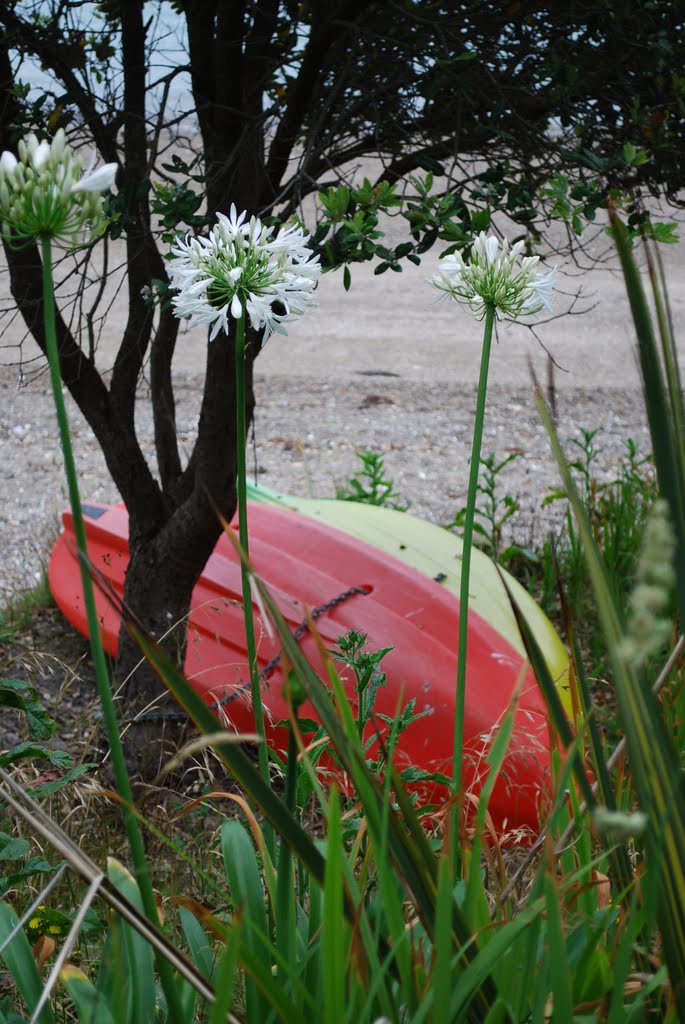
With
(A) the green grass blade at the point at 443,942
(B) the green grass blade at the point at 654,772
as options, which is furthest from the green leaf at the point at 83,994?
(B) the green grass blade at the point at 654,772

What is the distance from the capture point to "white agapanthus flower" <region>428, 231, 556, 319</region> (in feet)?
4.22

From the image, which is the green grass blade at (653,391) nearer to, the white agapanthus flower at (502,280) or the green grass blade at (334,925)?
the green grass blade at (334,925)

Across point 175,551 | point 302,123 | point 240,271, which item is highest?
point 302,123

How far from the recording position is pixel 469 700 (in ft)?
8.95

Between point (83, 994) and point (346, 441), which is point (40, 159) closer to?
point (83, 994)

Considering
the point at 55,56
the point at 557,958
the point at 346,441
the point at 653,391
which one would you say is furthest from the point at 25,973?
the point at 346,441

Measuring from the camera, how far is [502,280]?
4.21 feet

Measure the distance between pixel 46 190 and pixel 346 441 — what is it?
5.25 meters

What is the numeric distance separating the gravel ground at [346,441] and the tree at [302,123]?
1.44 meters

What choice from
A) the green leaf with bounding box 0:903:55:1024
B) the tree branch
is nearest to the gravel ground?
the tree branch

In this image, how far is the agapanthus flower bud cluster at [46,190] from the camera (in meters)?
0.78

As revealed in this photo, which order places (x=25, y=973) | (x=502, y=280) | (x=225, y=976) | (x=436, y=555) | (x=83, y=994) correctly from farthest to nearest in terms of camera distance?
(x=436, y=555) < (x=502, y=280) < (x=25, y=973) < (x=83, y=994) < (x=225, y=976)

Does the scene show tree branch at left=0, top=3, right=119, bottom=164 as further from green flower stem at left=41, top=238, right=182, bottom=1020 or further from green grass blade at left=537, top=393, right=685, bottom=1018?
green grass blade at left=537, top=393, right=685, bottom=1018

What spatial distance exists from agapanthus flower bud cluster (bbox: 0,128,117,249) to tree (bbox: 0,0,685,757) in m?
1.23
